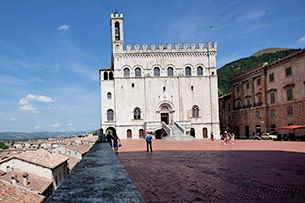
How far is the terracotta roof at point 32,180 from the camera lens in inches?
860

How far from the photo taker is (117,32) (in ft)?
131

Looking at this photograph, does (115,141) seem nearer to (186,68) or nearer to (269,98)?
(186,68)

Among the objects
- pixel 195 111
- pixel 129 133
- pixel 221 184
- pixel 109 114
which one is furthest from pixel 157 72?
pixel 221 184

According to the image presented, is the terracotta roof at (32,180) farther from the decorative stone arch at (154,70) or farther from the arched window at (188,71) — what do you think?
the arched window at (188,71)

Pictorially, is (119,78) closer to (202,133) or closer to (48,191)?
(202,133)

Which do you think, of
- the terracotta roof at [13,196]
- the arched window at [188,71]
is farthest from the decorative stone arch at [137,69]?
the terracotta roof at [13,196]

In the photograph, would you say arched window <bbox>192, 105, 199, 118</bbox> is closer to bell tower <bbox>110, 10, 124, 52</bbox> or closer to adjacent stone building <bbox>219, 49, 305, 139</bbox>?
adjacent stone building <bbox>219, 49, 305, 139</bbox>

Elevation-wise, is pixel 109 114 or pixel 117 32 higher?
pixel 117 32

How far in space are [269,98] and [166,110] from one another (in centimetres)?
1550

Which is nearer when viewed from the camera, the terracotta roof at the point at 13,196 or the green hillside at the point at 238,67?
the terracotta roof at the point at 13,196

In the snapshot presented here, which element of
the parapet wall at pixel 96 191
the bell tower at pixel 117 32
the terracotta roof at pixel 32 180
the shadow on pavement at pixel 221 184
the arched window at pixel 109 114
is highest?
the bell tower at pixel 117 32

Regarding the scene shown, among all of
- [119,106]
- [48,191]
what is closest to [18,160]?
[48,191]

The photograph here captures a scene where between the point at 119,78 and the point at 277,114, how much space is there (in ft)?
78.2

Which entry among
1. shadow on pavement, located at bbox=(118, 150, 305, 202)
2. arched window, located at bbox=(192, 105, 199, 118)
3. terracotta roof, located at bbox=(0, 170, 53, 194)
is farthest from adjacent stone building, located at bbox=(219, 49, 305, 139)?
terracotta roof, located at bbox=(0, 170, 53, 194)
